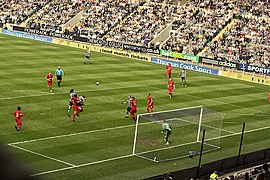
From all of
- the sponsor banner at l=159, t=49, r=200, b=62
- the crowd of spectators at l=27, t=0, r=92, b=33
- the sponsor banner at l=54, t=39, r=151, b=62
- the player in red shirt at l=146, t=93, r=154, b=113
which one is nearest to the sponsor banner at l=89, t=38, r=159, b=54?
the sponsor banner at l=159, t=49, r=200, b=62

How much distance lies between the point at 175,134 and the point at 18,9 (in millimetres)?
62072

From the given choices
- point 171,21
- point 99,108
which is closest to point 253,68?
point 171,21

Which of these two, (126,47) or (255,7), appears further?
(255,7)

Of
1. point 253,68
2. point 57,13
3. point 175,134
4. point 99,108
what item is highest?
point 57,13

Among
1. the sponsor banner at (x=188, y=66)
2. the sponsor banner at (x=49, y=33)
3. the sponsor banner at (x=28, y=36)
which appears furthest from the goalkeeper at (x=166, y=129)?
the sponsor banner at (x=49, y=33)

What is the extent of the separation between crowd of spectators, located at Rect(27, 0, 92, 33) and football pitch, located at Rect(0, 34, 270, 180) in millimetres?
17430

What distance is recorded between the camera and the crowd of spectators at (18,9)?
7756 centimetres

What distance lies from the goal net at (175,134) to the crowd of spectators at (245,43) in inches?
1170

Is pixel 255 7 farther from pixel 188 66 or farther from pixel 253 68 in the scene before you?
→ pixel 188 66

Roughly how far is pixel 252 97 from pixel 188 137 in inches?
707

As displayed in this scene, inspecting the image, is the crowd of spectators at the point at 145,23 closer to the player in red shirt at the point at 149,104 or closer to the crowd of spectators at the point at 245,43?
the crowd of spectators at the point at 245,43

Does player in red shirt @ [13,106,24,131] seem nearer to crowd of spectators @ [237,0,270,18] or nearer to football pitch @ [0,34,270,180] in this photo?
football pitch @ [0,34,270,180]

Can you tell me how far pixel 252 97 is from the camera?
1575 inches

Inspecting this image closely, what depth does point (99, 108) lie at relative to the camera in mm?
30469
